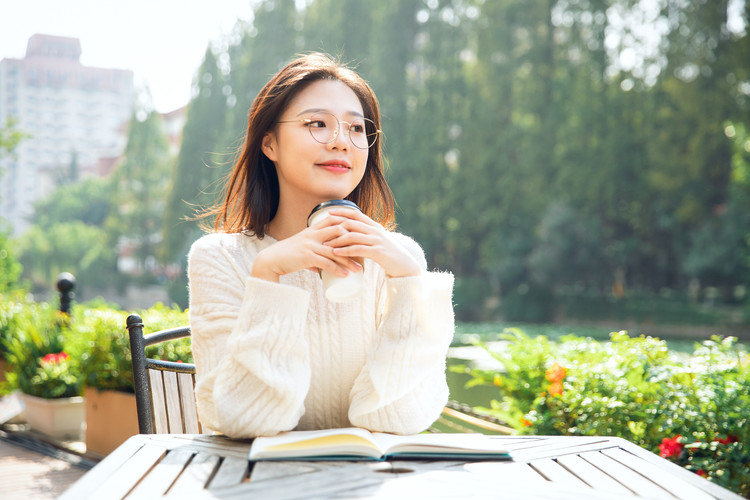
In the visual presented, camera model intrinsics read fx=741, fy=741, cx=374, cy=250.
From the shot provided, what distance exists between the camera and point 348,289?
46.1 inches

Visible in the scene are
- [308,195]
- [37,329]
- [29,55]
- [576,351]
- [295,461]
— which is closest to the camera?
A: [295,461]

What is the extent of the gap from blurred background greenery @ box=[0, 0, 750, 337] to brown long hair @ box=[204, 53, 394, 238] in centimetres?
1432

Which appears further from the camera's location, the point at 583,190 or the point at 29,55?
the point at 29,55

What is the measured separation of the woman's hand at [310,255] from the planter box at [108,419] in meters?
2.46

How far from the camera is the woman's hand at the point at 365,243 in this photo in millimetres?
1191

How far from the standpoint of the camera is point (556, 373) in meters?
2.59

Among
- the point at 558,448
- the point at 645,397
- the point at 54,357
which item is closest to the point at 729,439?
the point at 645,397

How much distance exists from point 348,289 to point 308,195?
39cm

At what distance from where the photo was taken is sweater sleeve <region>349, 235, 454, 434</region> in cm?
129

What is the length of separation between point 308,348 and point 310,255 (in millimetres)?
211

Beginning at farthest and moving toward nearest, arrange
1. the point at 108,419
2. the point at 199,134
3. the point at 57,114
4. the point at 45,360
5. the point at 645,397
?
1. the point at 57,114
2. the point at 199,134
3. the point at 45,360
4. the point at 108,419
5. the point at 645,397

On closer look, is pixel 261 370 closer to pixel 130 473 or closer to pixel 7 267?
pixel 130 473

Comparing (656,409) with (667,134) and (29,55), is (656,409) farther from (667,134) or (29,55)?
(29,55)

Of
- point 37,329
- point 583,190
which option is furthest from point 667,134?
point 37,329
